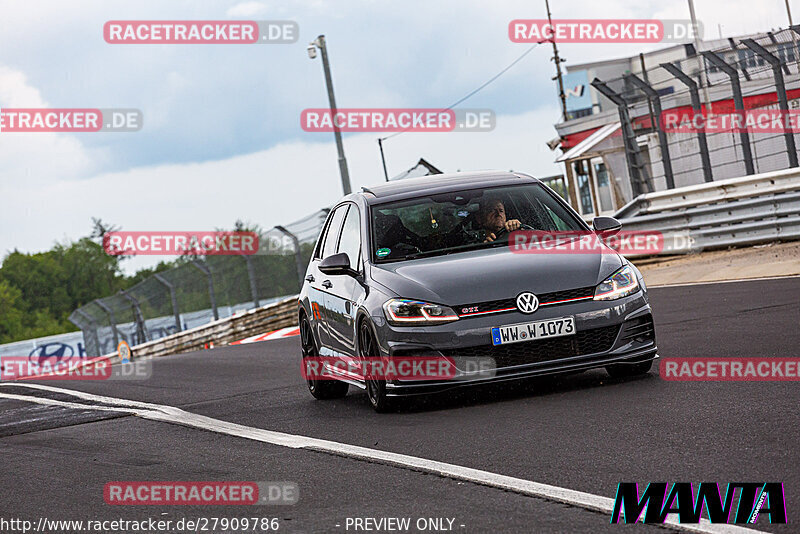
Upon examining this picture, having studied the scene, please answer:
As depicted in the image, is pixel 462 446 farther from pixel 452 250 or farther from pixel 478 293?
pixel 452 250

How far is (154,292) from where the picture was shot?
87.1ft

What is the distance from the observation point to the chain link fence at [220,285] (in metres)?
24.6

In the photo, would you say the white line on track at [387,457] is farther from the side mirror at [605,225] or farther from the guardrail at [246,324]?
the guardrail at [246,324]

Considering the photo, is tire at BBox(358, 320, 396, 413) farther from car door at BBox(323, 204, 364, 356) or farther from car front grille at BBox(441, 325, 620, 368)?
car front grille at BBox(441, 325, 620, 368)

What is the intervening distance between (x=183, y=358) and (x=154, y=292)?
854 centimetres

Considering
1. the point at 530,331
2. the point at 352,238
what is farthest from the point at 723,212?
the point at 530,331

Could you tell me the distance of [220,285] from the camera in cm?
2545

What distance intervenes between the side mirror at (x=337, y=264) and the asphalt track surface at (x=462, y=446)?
1013 mm

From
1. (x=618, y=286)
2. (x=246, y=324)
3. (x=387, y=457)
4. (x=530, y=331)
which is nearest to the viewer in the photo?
(x=387, y=457)

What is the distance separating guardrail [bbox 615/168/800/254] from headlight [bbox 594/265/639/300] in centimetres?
1126

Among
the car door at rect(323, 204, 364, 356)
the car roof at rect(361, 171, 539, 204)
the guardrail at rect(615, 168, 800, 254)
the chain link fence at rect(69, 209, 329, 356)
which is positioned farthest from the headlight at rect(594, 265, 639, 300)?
the chain link fence at rect(69, 209, 329, 356)

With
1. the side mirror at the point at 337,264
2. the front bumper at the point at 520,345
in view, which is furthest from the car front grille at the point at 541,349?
the side mirror at the point at 337,264

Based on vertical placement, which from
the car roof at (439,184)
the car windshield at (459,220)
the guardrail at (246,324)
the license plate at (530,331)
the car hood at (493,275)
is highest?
the car roof at (439,184)

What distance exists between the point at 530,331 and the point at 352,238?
2.08 metres
